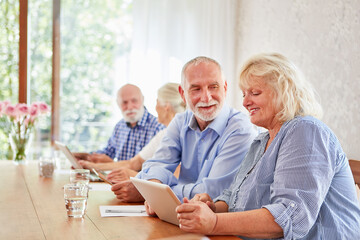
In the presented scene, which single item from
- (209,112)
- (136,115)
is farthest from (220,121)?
(136,115)

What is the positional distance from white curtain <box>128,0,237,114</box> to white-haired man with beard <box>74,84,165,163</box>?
700 millimetres

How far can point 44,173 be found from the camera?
2.63 m

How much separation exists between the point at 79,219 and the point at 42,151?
3130 mm

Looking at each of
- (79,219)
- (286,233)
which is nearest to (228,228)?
(286,233)

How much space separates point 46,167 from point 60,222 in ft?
3.86

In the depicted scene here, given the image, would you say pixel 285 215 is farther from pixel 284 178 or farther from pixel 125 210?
pixel 125 210

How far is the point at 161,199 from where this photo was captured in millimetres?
1435

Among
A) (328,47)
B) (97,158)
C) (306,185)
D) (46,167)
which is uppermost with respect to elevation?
(328,47)

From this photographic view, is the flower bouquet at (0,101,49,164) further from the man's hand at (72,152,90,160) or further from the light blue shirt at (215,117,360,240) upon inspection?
the light blue shirt at (215,117,360,240)

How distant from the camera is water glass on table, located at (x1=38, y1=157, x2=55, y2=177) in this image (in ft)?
8.63

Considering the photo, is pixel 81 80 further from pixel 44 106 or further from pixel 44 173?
pixel 44 173

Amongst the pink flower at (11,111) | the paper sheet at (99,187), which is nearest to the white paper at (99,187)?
the paper sheet at (99,187)

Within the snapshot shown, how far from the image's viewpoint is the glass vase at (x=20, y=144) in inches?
125

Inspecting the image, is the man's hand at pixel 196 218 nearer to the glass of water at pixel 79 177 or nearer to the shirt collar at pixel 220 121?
the glass of water at pixel 79 177
